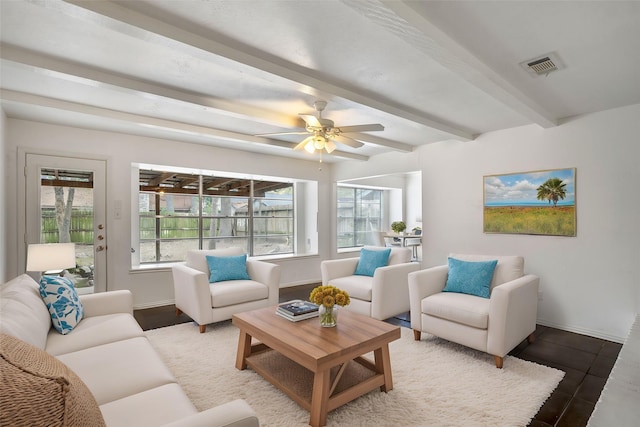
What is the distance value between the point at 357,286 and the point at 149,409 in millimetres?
2834

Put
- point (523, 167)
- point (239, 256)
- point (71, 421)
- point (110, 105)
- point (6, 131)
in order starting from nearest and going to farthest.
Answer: point (71, 421) → point (110, 105) → point (6, 131) → point (523, 167) → point (239, 256)

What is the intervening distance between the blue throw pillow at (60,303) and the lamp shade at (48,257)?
529 mm

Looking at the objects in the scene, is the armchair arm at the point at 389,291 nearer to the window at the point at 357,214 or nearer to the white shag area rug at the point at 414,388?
the white shag area rug at the point at 414,388

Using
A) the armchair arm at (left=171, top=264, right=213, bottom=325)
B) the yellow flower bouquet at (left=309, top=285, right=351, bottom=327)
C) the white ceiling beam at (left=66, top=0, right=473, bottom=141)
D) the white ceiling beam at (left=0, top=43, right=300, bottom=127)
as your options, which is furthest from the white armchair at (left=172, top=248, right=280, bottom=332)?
the white ceiling beam at (left=66, top=0, right=473, bottom=141)

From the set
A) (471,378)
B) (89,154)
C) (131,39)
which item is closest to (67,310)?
(131,39)

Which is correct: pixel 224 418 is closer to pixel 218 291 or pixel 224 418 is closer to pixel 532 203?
pixel 218 291

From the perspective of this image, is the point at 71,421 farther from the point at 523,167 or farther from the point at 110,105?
the point at 523,167

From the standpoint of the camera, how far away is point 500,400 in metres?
2.24

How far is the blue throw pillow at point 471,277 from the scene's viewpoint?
127 inches

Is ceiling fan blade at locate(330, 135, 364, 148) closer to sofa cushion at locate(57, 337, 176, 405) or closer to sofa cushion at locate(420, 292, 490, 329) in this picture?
sofa cushion at locate(420, 292, 490, 329)

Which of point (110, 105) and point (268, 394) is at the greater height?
point (110, 105)

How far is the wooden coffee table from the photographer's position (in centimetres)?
201

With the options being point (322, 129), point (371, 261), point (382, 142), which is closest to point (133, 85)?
point (322, 129)

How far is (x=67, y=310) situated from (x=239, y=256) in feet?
6.83
